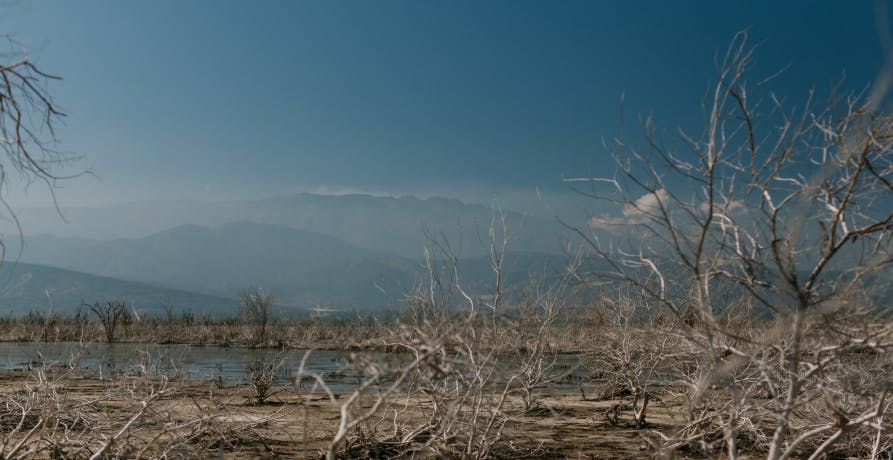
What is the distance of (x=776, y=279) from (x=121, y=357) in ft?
79.3

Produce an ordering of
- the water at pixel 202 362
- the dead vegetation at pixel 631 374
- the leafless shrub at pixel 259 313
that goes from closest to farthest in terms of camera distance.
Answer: the dead vegetation at pixel 631 374, the water at pixel 202 362, the leafless shrub at pixel 259 313

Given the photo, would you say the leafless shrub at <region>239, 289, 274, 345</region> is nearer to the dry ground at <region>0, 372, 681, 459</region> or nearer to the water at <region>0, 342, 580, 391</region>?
the water at <region>0, 342, 580, 391</region>

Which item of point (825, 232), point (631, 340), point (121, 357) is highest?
point (825, 232)

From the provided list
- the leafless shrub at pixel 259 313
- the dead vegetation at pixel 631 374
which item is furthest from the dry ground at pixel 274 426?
the leafless shrub at pixel 259 313

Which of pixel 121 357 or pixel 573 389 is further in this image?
pixel 121 357

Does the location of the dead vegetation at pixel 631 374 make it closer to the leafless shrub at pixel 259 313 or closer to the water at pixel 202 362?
the water at pixel 202 362

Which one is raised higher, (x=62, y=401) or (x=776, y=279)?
(x=776, y=279)

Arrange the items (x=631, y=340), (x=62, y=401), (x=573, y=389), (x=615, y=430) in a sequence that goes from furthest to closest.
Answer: (x=573, y=389), (x=631, y=340), (x=615, y=430), (x=62, y=401)

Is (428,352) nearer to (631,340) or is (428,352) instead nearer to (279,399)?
(631,340)


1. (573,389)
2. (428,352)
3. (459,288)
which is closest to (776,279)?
(428,352)

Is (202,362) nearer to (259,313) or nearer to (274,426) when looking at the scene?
(259,313)

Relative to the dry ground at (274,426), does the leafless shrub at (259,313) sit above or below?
above

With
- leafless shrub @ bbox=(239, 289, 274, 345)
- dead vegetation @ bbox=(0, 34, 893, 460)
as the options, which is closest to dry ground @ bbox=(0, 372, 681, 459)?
dead vegetation @ bbox=(0, 34, 893, 460)

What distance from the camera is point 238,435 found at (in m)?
9.04
